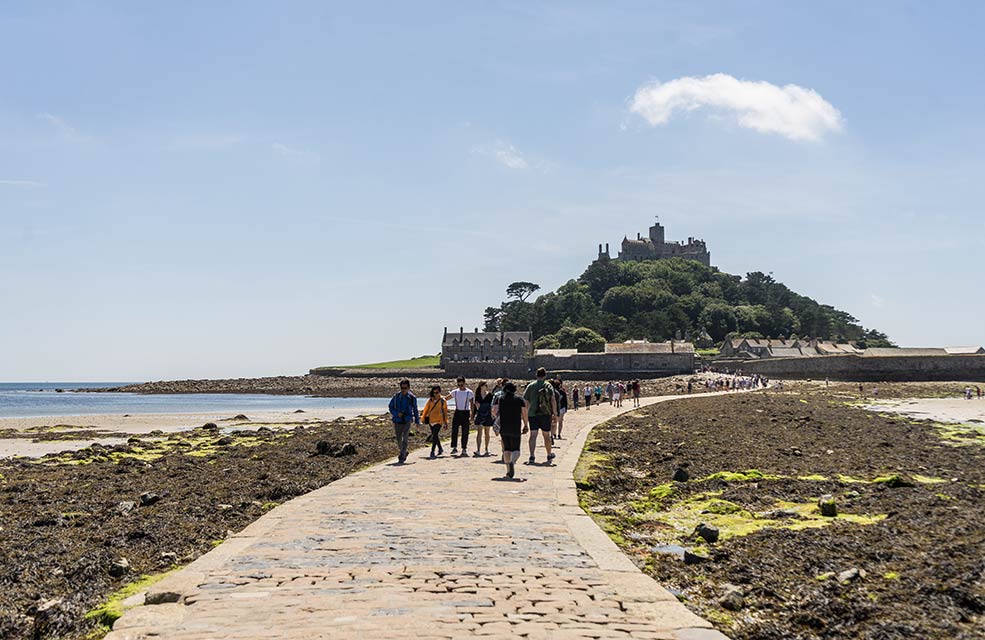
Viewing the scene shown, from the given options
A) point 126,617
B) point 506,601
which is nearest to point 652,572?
point 506,601

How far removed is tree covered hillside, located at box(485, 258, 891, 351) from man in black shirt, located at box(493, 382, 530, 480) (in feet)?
369

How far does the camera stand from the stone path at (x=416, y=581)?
5.52 metres

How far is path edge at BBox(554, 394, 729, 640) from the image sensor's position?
5.63 metres

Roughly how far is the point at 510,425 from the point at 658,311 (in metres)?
140

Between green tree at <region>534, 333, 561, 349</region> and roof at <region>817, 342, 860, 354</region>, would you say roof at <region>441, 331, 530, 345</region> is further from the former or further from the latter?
roof at <region>817, 342, 860, 354</region>

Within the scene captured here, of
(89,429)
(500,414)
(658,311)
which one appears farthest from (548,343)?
(500,414)

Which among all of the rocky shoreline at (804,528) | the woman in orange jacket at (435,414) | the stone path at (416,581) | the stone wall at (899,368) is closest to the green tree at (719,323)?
the stone wall at (899,368)

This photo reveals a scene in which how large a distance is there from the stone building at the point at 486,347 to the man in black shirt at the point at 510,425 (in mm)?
111388

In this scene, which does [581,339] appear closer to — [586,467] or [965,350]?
[965,350]

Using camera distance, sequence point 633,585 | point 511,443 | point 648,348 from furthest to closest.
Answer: point 648,348 → point 511,443 → point 633,585

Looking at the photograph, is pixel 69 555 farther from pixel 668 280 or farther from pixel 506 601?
pixel 668 280

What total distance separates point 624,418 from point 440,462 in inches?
628

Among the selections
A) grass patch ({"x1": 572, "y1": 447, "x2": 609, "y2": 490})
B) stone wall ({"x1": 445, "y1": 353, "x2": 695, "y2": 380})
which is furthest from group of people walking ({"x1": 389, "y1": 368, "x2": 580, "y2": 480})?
stone wall ({"x1": 445, "y1": 353, "x2": 695, "y2": 380})

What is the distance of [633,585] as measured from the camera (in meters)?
6.68
